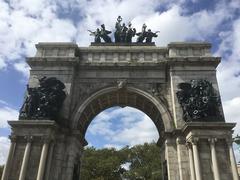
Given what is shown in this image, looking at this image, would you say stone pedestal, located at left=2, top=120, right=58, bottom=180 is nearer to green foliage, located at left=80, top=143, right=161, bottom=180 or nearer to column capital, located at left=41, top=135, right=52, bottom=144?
column capital, located at left=41, top=135, right=52, bottom=144

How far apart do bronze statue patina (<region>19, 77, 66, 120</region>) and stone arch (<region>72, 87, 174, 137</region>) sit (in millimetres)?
1571

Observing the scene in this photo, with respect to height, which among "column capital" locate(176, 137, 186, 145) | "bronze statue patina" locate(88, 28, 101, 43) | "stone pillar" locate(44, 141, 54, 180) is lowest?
"stone pillar" locate(44, 141, 54, 180)

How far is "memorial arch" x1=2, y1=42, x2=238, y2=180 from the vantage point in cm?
1455

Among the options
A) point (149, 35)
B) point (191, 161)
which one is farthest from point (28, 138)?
point (149, 35)

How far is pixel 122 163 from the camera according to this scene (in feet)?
138

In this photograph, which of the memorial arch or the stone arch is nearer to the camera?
the memorial arch

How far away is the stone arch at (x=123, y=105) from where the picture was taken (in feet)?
56.1

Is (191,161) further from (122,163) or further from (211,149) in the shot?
(122,163)

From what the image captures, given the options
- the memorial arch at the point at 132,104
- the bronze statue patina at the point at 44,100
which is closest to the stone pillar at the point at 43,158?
the memorial arch at the point at 132,104

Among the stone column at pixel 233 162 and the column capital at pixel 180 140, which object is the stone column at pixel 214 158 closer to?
the stone column at pixel 233 162

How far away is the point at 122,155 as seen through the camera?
42.4 m

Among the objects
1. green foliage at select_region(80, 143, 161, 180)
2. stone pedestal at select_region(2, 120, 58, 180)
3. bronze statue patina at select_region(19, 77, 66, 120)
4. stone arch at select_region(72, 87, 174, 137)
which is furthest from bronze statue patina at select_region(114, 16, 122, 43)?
green foliage at select_region(80, 143, 161, 180)

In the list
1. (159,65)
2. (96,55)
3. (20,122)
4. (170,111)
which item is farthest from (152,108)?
(20,122)

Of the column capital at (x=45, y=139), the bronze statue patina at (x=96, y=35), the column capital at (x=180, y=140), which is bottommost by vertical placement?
the column capital at (x=45, y=139)
